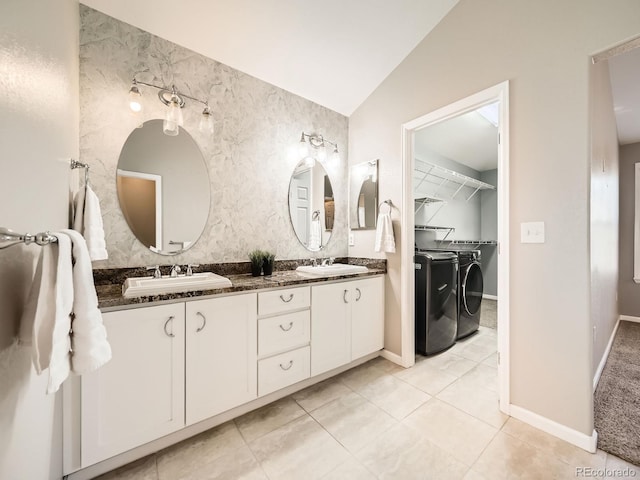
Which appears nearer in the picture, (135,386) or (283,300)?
(135,386)

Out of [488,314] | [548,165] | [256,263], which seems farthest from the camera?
[488,314]

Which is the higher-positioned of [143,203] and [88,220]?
[143,203]

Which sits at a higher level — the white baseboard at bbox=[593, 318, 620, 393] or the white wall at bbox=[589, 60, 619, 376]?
the white wall at bbox=[589, 60, 619, 376]

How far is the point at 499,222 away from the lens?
1760mm

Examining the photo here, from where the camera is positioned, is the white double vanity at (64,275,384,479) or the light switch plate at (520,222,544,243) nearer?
the white double vanity at (64,275,384,479)

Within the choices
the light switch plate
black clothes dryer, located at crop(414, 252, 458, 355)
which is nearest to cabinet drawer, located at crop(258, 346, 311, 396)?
black clothes dryer, located at crop(414, 252, 458, 355)

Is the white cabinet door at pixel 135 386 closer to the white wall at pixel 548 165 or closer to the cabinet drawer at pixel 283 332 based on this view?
the cabinet drawer at pixel 283 332

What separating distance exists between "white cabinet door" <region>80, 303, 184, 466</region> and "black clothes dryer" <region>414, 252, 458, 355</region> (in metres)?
2.06

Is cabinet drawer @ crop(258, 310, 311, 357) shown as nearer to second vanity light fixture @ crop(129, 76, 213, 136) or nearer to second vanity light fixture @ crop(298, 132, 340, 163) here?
second vanity light fixture @ crop(129, 76, 213, 136)

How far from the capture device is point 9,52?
0.62m

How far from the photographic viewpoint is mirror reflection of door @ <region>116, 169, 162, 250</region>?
1688mm

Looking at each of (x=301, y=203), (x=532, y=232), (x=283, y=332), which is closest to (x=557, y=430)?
(x=532, y=232)

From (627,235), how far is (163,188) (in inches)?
223

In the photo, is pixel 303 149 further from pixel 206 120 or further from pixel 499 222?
pixel 499 222
